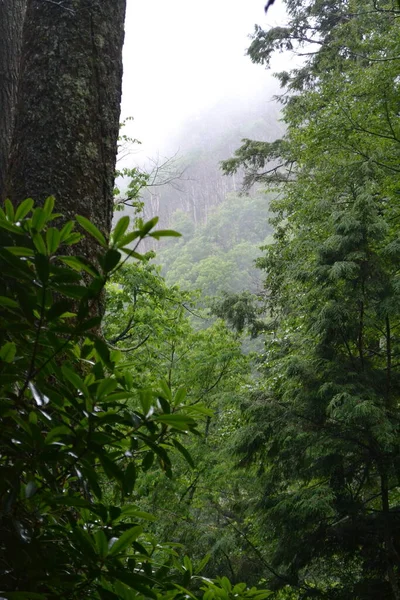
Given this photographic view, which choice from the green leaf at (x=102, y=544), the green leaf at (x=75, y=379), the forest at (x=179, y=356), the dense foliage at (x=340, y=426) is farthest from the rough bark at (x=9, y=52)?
the dense foliage at (x=340, y=426)

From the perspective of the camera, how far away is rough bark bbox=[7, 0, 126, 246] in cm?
176

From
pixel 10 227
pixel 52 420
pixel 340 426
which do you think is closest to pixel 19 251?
pixel 10 227

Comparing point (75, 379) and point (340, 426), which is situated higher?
point (340, 426)

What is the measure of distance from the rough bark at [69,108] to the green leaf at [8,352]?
36.5 inches

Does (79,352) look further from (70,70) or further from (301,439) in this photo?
(301,439)

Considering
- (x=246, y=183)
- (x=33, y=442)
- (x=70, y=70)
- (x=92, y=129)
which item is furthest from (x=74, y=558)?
(x=246, y=183)

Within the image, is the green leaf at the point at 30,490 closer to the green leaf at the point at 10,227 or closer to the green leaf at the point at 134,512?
the green leaf at the point at 134,512

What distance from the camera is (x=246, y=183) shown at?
1465 centimetres

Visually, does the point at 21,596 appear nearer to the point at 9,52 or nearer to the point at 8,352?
the point at 8,352

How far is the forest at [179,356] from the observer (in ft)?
2.89

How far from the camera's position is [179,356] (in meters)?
10.6

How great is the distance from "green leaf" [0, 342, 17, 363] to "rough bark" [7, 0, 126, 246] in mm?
926

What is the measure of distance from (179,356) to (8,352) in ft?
32.1

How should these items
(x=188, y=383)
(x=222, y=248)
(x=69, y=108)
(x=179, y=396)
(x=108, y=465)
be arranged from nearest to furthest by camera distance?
(x=108, y=465)
(x=179, y=396)
(x=69, y=108)
(x=188, y=383)
(x=222, y=248)
